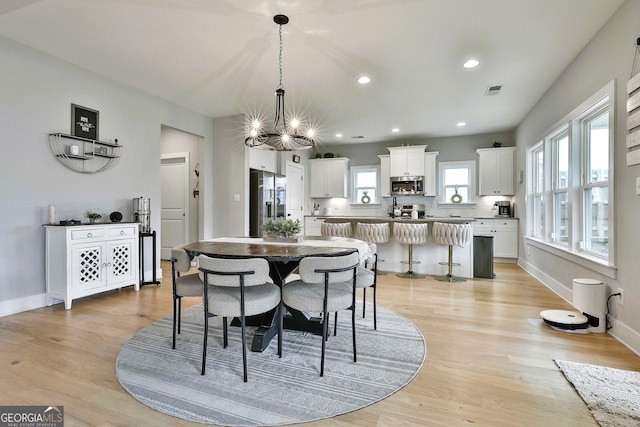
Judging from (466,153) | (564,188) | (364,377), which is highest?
(466,153)

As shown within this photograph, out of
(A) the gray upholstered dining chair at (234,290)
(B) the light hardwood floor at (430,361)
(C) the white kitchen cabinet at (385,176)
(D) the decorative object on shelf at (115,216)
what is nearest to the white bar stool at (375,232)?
(B) the light hardwood floor at (430,361)

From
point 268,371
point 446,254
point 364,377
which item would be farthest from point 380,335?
point 446,254

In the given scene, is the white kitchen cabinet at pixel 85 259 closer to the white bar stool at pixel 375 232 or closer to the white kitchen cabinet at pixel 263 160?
the white kitchen cabinet at pixel 263 160

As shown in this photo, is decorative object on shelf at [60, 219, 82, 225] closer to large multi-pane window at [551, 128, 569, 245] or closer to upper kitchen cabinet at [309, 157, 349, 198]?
upper kitchen cabinet at [309, 157, 349, 198]

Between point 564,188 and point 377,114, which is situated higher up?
point 377,114

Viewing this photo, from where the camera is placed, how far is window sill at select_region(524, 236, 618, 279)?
2.72 meters

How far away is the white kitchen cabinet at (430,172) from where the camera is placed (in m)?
7.10

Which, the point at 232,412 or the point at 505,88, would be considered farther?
the point at 505,88

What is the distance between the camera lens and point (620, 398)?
1764mm

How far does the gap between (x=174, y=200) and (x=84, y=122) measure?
2676 mm

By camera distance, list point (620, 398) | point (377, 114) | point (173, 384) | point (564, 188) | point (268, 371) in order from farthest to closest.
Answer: point (377, 114), point (564, 188), point (268, 371), point (173, 384), point (620, 398)

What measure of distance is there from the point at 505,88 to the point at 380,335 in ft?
12.4

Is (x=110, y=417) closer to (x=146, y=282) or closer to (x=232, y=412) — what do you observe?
(x=232, y=412)

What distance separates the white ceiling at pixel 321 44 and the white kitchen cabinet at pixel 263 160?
1.10 m
